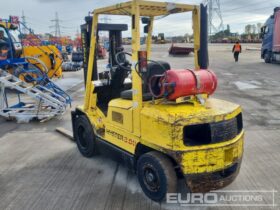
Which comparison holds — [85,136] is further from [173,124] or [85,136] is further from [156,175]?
[173,124]

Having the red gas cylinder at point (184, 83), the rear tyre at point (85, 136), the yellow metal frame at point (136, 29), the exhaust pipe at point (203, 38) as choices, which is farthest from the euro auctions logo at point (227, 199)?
the rear tyre at point (85, 136)

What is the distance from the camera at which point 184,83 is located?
11.8ft

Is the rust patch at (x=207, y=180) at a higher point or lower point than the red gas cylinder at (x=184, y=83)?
lower

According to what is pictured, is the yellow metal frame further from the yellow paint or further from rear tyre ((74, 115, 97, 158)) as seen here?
rear tyre ((74, 115, 97, 158))

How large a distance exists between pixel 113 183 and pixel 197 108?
1.68 metres

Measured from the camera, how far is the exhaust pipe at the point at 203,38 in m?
3.97

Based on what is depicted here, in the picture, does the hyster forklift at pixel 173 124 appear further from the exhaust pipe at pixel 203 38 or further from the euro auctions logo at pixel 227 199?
the euro auctions logo at pixel 227 199

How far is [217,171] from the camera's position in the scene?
3.58m

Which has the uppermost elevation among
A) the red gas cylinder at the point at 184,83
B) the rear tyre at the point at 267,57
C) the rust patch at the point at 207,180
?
the red gas cylinder at the point at 184,83

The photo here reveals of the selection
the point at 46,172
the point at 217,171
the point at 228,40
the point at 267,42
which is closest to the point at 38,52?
the point at 46,172

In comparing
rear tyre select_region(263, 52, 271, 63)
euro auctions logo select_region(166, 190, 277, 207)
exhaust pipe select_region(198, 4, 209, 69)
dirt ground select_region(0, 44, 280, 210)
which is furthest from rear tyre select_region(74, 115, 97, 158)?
rear tyre select_region(263, 52, 271, 63)

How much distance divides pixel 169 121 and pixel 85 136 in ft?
7.52

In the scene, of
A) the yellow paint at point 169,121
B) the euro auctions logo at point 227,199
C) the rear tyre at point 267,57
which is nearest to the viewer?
the yellow paint at point 169,121

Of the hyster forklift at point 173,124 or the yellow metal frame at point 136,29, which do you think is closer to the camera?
the hyster forklift at point 173,124
